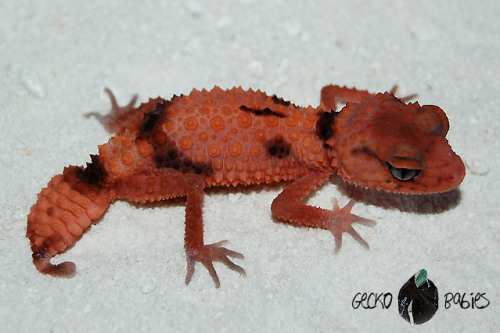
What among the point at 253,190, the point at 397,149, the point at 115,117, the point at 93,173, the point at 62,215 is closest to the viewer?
the point at 397,149

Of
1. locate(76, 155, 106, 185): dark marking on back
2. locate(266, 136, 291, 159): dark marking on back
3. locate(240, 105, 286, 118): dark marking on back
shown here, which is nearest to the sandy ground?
locate(76, 155, 106, 185): dark marking on back

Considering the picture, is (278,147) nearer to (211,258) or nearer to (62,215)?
(211,258)

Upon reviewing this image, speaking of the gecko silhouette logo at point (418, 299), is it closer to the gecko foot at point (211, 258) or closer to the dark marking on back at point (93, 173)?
the gecko foot at point (211, 258)

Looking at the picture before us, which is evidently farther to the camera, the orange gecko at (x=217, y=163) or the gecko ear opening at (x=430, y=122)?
the orange gecko at (x=217, y=163)

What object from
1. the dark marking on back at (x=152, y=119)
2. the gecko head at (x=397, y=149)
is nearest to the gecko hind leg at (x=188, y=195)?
the dark marking on back at (x=152, y=119)

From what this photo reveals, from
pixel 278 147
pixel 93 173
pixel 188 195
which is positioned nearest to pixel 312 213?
pixel 278 147

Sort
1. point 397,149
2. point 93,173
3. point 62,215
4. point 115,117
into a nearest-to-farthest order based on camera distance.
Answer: point 397,149 → point 62,215 → point 93,173 → point 115,117

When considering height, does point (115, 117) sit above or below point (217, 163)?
below
